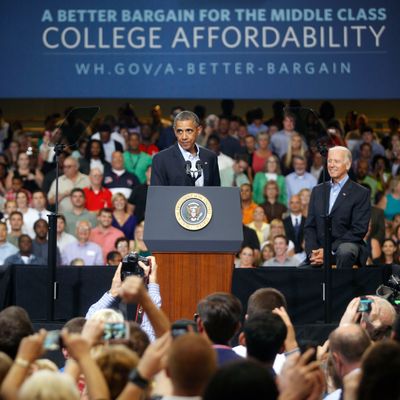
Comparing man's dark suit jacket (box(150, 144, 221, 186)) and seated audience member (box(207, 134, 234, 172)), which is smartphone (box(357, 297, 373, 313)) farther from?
seated audience member (box(207, 134, 234, 172))

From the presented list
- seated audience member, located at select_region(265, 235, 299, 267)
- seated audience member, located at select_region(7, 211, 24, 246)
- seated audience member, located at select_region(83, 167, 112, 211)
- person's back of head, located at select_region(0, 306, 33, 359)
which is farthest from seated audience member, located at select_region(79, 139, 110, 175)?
person's back of head, located at select_region(0, 306, 33, 359)

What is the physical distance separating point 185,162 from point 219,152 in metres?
5.88

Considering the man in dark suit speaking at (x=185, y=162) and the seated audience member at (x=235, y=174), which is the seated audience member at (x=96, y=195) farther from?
the man in dark suit speaking at (x=185, y=162)

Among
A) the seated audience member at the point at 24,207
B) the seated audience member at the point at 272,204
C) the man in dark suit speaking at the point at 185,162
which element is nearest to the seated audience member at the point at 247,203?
the seated audience member at the point at 272,204

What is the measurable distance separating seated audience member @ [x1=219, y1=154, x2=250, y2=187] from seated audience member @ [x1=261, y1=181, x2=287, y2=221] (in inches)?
20.0

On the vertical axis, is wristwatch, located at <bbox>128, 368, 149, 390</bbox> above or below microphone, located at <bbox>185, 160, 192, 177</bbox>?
below

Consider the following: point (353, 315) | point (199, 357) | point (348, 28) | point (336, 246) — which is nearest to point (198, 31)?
point (348, 28)

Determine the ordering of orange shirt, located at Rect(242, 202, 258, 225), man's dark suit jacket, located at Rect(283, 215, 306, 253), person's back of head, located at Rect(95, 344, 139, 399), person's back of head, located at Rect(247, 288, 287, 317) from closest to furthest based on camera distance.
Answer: person's back of head, located at Rect(95, 344, 139, 399), person's back of head, located at Rect(247, 288, 287, 317), man's dark suit jacket, located at Rect(283, 215, 306, 253), orange shirt, located at Rect(242, 202, 258, 225)

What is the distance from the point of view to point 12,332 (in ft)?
17.3

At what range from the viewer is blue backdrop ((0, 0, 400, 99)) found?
534 inches

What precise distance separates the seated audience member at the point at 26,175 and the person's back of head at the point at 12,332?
28.5ft

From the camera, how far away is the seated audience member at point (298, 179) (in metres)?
13.7

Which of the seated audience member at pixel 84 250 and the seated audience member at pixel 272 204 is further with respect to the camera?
the seated audience member at pixel 272 204

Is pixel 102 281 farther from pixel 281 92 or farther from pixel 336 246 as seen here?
pixel 281 92
